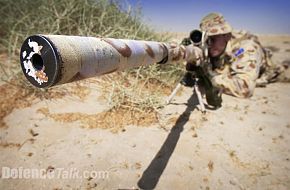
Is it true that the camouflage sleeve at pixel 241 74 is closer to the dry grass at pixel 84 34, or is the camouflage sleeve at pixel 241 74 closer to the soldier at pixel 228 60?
the soldier at pixel 228 60

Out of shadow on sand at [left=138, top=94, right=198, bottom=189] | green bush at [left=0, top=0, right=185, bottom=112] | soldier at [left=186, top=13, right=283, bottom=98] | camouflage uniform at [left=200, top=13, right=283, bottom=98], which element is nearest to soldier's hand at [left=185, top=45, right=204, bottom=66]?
soldier at [left=186, top=13, right=283, bottom=98]

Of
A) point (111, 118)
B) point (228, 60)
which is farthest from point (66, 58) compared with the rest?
point (228, 60)

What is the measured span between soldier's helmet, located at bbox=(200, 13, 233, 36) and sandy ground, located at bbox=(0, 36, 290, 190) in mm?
910

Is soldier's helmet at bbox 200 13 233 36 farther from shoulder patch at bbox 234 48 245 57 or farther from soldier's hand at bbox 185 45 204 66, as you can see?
soldier's hand at bbox 185 45 204 66

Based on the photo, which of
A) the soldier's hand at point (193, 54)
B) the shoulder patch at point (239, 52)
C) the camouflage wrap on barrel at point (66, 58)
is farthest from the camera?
the shoulder patch at point (239, 52)

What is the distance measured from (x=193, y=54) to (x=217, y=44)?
1060 millimetres

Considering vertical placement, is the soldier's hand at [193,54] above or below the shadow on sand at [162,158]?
above

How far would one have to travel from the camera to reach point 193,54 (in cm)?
186

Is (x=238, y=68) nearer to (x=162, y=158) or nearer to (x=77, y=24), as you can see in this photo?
(x=162, y=158)

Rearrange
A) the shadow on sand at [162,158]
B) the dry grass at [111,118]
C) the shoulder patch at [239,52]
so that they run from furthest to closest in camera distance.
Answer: the shoulder patch at [239,52]
the dry grass at [111,118]
the shadow on sand at [162,158]

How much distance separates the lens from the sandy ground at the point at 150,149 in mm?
1602

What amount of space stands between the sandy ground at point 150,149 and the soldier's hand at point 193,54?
2.05ft

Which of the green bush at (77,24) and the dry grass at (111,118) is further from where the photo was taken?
the green bush at (77,24)

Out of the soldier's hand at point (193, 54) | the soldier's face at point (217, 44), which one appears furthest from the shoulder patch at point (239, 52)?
the soldier's hand at point (193, 54)
